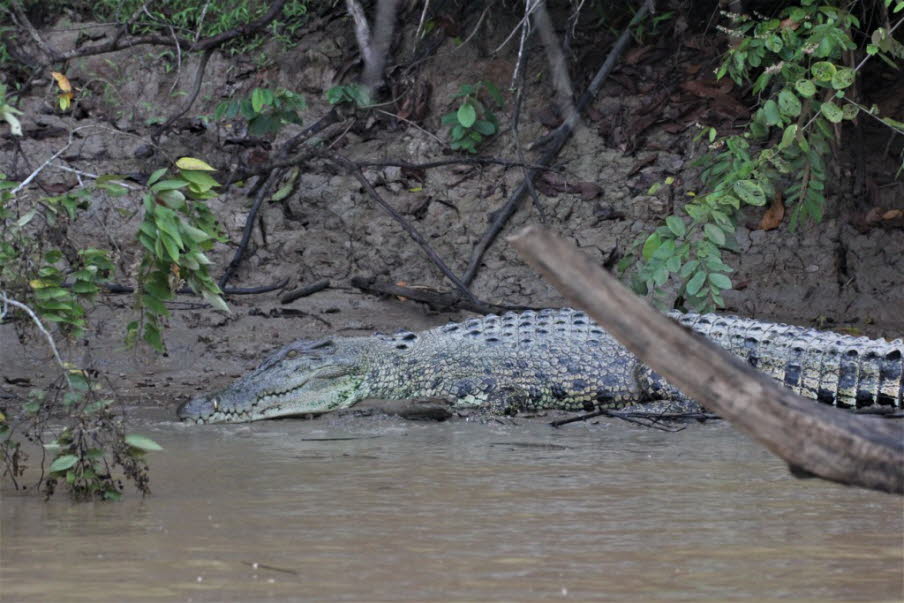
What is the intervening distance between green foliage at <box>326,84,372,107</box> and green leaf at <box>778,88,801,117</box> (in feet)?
9.62

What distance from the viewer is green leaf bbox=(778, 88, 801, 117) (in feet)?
20.0

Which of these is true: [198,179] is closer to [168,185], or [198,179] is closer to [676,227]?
[168,185]

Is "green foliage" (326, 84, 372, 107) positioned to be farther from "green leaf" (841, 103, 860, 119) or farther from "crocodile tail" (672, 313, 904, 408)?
"green leaf" (841, 103, 860, 119)

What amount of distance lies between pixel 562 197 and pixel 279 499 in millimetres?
4827

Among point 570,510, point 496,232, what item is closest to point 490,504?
point 570,510

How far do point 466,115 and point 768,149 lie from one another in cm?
223

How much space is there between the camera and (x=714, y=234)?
595 cm

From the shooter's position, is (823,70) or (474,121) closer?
(823,70)

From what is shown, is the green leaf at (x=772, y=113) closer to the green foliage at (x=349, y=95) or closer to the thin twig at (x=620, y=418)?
the thin twig at (x=620, y=418)

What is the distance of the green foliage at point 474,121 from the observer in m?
8.02

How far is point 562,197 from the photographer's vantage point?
26.1 ft

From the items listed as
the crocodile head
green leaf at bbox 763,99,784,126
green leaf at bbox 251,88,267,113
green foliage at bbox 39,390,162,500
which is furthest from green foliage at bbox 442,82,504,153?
green foliage at bbox 39,390,162,500

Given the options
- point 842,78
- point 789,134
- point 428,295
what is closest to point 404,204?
point 428,295

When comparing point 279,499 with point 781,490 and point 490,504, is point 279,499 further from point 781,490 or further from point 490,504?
point 781,490
